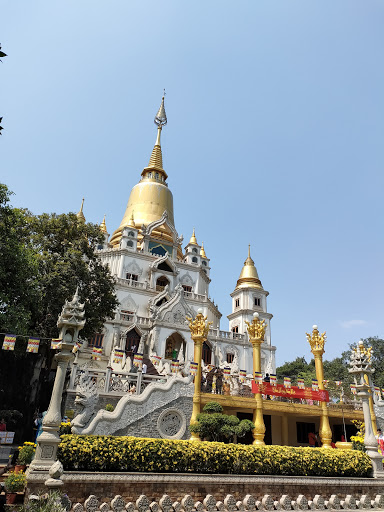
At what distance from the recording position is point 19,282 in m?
18.9

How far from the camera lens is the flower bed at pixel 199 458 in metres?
11.1

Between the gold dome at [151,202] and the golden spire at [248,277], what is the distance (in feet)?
26.6

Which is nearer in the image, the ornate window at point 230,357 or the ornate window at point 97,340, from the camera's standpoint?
the ornate window at point 97,340

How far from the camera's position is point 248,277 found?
1919 inches

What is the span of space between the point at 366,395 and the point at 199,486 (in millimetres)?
8973

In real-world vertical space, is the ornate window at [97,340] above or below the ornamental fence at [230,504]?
above

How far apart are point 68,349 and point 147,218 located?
3660 cm

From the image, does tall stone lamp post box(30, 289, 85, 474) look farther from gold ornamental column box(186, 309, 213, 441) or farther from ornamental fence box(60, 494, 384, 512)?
gold ornamental column box(186, 309, 213, 441)

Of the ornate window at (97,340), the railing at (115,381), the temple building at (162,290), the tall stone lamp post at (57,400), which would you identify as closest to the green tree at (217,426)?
the railing at (115,381)

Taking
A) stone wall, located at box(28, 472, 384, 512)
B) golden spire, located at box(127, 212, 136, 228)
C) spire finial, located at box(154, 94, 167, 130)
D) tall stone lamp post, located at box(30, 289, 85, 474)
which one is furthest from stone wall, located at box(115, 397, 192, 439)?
spire finial, located at box(154, 94, 167, 130)

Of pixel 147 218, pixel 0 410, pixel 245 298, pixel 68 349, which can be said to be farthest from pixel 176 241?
pixel 68 349

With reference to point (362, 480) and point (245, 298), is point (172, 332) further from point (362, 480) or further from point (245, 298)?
point (362, 480)

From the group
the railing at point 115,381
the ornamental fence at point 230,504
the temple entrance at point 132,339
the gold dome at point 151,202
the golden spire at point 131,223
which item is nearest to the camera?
the ornamental fence at point 230,504

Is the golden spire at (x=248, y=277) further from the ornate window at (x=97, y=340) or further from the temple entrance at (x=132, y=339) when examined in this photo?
the ornate window at (x=97, y=340)
